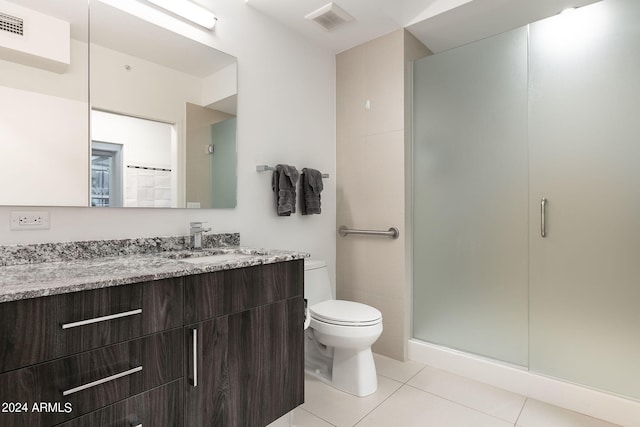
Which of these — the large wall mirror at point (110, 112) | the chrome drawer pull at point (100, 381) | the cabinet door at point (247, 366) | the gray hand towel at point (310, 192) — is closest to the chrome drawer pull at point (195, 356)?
the cabinet door at point (247, 366)

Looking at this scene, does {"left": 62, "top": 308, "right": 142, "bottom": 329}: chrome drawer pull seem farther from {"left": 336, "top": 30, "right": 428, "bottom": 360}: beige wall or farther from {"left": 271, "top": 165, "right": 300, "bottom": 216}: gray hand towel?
{"left": 336, "top": 30, "right": 428, "bottom": 360}: beige wall

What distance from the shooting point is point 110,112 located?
1570mm

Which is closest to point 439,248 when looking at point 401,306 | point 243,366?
point 401,306

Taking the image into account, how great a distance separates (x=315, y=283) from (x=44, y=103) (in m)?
1.66

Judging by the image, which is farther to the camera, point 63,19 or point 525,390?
point 525,390

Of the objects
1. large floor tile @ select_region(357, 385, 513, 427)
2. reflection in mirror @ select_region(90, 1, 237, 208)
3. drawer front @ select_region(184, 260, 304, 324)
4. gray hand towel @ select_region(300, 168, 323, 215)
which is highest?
reflection in mirror @ select_region(90, 1, 237, 208)

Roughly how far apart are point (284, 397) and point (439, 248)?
4.73 ft

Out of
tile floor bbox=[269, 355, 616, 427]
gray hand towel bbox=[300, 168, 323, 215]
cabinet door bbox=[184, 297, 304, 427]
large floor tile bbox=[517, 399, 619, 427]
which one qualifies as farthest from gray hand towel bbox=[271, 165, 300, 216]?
large floor tile bbox=[517, 399, 619, 427]

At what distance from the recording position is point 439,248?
238 cm

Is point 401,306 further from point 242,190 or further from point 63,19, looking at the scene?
point 63,19

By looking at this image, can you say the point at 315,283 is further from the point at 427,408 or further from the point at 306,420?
the point at 427,408

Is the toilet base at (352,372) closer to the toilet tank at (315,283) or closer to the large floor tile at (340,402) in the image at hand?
the large floor tile at (340,402)

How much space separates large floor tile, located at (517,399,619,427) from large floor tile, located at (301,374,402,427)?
680 millimetres

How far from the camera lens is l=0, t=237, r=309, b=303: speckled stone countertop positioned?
91 centimetres
